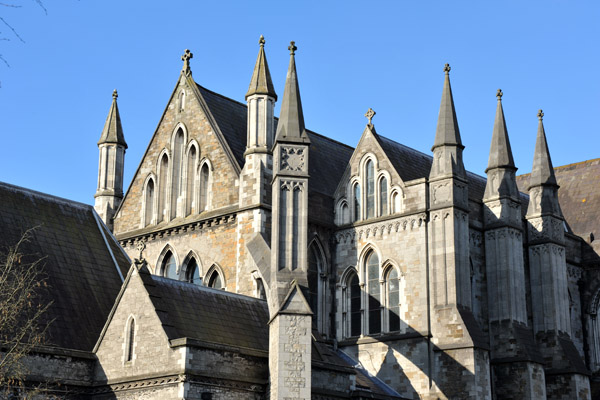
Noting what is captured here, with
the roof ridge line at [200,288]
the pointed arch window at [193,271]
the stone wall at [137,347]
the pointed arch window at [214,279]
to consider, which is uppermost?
the pointed arch window at [193,271]

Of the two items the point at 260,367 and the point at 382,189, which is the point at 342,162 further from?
the point at 260,367

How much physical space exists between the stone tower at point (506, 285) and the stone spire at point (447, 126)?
3620mm

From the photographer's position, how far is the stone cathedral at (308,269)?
27266mm

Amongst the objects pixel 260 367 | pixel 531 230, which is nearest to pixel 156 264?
pixel 260 367

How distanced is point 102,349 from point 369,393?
7.84m

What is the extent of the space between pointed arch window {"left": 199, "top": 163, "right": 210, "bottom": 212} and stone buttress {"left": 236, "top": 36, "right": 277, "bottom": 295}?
2.25 metres

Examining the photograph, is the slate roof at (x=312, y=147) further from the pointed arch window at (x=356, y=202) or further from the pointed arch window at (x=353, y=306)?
the pointed arch window at (x=353, y=306)

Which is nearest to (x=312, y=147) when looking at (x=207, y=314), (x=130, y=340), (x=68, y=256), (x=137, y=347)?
(x=68, y=256)

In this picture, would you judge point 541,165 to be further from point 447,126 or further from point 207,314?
point 207,314

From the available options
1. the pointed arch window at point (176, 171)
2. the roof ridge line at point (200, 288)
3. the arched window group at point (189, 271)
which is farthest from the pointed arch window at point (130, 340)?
the pointed arch window at point (176, 171)

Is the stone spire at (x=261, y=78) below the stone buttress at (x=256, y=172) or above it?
above

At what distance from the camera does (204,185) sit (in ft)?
118

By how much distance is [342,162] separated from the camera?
4081cm

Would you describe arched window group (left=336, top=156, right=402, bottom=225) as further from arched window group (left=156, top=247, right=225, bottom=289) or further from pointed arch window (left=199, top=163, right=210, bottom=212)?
arched window group (left=156, top=247, right=225, bottom=289)
